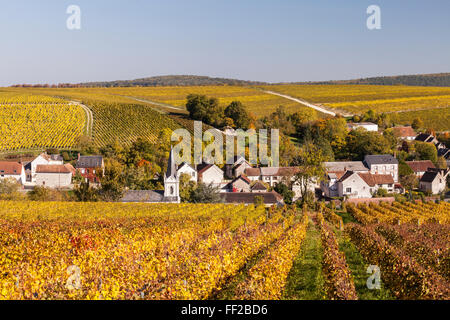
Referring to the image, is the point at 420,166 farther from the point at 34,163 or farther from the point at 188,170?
the point at 34,163

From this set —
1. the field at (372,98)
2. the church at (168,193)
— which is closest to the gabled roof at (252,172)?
the church at (168,193)

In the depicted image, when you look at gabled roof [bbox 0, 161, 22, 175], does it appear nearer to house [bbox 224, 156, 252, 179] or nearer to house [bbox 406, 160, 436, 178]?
house [bbox 224, 156, 252, 179]

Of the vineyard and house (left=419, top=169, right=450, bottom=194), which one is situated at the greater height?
the vineyard

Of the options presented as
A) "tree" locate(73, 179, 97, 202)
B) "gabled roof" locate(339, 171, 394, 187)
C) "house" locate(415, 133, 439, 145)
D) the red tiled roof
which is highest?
the red tiled roof

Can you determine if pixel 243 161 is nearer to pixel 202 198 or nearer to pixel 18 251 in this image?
pixel 202 198

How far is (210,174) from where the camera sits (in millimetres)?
71625

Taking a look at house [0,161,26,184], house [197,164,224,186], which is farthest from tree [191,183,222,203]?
house [0,161,26,184]

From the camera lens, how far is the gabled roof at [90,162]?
226 ft

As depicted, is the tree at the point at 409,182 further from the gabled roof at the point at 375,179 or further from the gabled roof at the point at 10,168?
the gabled roof at the point at 10,168

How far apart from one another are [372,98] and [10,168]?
358ft

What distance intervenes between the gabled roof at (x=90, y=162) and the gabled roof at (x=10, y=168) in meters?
7.68

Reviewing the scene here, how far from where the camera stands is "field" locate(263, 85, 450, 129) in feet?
429

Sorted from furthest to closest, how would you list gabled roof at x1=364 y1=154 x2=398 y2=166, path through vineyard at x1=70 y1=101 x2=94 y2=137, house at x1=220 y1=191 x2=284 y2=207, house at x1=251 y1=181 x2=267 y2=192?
path through vineyard at x1=70 y1=101 x2=94 y2=137 → gabled roof at x1=364 y1=154 x2=398 y2=166 → house at x1=251 y1=181 x2=267 y2=192 → house at x1=220 y1=191 x2=284 y2=207

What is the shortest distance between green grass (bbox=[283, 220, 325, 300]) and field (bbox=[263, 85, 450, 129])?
104944 mm
